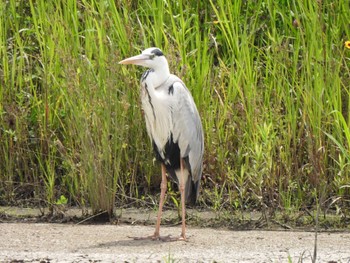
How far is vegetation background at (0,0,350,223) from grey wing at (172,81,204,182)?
296 mm

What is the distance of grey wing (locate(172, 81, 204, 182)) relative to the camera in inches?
217

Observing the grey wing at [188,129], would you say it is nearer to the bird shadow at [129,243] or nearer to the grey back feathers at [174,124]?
the grey back feathers at [174,124]

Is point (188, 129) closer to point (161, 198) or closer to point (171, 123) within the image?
point (171, 123)

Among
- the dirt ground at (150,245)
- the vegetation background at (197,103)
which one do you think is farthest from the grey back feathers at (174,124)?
the dirt ground at (150,245)

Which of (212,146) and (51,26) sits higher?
(51,26)

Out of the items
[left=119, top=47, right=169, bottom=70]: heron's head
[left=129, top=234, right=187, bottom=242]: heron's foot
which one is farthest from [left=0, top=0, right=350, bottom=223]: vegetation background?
[left=129, top=234, right=187, bottom=242]: heron's foot

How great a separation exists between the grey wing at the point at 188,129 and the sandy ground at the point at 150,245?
434 mm

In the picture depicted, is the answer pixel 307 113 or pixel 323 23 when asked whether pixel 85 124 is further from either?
pixel 323 23

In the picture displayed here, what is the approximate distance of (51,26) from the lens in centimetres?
643

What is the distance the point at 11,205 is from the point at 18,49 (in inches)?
53.1

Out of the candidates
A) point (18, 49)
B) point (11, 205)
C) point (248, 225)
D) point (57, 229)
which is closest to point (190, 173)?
point (248, 225)

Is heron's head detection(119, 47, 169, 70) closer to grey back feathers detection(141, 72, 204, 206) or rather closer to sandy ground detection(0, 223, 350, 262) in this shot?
grey back feathers detection(141, 72, 204, 206)

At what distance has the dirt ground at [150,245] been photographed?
4703 mm

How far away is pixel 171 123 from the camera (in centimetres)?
557
